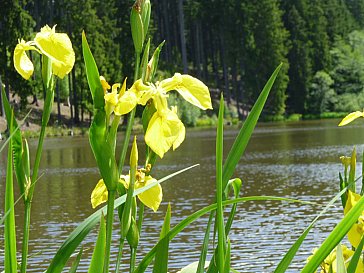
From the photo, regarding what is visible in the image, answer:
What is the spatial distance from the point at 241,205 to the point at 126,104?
11.2 metres

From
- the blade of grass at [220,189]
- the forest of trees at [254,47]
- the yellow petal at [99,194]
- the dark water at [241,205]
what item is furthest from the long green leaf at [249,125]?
the forest of trees at [254,47]

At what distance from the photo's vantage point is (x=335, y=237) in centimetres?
111

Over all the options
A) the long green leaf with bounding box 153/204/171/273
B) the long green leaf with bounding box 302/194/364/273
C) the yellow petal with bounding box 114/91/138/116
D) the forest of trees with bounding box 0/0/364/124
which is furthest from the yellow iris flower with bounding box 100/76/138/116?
the forest of trees with bounding box 0/0/364/124

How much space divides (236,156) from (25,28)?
119 ft

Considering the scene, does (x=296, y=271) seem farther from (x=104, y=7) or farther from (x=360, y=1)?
(x=360, y=1)

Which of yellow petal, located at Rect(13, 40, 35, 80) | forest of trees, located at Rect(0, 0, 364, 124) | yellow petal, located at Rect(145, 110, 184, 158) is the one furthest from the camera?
forest of trees, located at Rect(0, 0, 364, 124)

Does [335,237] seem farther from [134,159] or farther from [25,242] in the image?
[25,242]

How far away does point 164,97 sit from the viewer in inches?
45.7

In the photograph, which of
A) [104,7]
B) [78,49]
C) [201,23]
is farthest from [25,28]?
[201,23]

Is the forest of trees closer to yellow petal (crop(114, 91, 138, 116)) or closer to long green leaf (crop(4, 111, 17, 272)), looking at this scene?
long green leaf (crop(4, 111, 17, 272))

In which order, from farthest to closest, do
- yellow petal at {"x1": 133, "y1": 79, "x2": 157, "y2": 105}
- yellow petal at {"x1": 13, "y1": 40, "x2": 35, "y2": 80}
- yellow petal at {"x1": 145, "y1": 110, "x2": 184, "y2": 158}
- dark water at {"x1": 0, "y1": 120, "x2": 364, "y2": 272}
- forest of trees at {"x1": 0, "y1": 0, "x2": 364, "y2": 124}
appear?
forest of trees at {"x1": 0, "y1": 0, "x2": 364, "y2": 124} < dark water at {"x1": 0, "y1": 120, "x2": 364, "y2": 272} < yellow petal at {"x1": 13, "y1": 40, "x2": 35, "y2": 80} < yellow petal at {"x1": 133, "y1": 79, "x2": 157, "y2": 105} < yellow petal at {"x1": 145, "y1": 110, "x2": 184, "y2": 158}

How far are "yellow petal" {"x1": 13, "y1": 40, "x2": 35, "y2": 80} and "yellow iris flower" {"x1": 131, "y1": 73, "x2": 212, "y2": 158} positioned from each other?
0.20 metres

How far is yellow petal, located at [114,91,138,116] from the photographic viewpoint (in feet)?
3.74

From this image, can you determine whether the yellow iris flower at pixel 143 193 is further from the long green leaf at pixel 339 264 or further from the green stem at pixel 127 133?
the long green leaf at pixel 339 264
